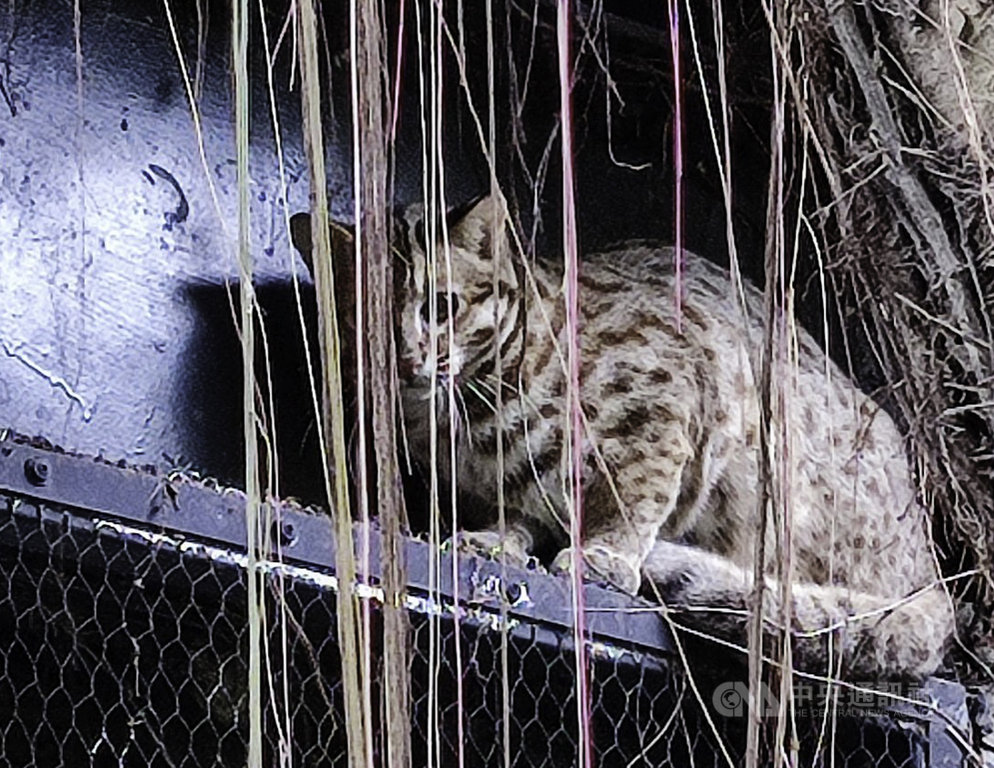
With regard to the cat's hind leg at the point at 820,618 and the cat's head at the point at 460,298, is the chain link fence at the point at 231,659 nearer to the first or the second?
the cat's hind leg at the point at 820,618

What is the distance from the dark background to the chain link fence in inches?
10.6

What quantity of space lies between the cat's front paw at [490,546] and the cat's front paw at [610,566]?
39mm

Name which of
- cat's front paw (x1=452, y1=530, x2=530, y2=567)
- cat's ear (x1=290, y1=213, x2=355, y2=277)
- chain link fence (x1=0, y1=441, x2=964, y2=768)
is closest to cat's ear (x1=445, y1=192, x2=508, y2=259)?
cat's ear (x1=290, y1=213, x2=355, y2=277)

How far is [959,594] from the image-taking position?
1322 millimetres

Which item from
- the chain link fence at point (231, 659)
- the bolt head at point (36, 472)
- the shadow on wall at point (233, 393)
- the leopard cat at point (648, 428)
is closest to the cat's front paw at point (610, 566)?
the leopard cat at point (648, 428)

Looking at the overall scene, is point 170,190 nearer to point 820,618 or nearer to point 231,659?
point 231,659

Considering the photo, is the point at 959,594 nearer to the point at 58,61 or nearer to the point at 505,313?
the point at 505,313

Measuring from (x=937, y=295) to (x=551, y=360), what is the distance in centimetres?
78

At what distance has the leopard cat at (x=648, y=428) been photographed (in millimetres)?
1683

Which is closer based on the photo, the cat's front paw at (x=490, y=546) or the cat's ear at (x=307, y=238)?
the cat's front paw at (x=490, y=546)

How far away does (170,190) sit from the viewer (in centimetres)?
174

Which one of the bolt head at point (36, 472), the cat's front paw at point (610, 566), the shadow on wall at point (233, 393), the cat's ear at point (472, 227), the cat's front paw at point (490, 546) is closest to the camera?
the bolt head at point (36, 472)

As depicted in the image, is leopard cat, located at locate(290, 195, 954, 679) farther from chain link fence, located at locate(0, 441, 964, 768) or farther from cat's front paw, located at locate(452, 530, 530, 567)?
chain link fence, located at locate(0, 441, 964, 768)

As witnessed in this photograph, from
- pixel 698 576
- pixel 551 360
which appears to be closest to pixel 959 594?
pixel 698 576
